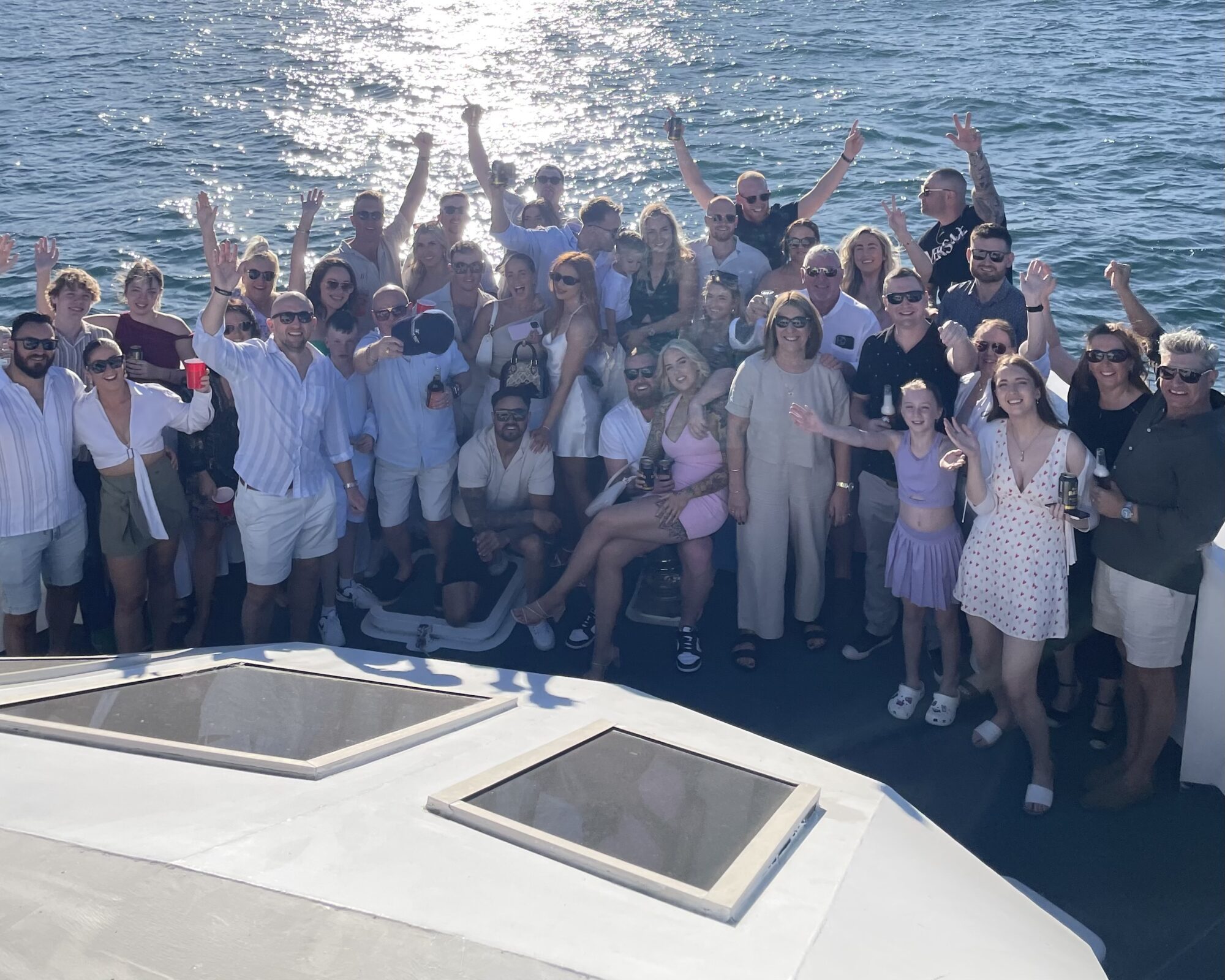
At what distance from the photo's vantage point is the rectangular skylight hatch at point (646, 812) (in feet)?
9.05

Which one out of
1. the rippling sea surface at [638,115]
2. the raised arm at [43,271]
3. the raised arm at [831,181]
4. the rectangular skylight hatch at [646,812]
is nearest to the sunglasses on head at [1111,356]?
the rectangular skylight hatch at [646,812]

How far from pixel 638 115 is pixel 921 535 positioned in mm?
18041

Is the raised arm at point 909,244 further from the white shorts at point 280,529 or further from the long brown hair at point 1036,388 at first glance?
the white shorts at point 280,529

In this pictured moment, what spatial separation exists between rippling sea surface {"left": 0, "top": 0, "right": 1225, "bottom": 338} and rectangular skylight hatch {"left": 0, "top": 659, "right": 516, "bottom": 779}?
11198mm

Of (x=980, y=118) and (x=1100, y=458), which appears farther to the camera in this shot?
(x=980, y=118)

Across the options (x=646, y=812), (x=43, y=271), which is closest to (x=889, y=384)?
(x=646, y=812)

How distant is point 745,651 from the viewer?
5996mm

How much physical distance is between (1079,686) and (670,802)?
3.14m

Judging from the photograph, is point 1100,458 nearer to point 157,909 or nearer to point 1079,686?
point 1079,686

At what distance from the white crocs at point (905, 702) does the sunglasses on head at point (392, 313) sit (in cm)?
310

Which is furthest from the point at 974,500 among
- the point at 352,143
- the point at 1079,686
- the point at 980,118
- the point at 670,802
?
the point at 352,143

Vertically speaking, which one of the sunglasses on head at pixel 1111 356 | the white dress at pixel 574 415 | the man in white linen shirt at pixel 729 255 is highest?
the man in white linen shirt at pixel 729 255

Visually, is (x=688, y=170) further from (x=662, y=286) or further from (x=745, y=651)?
(x=745, y=651)

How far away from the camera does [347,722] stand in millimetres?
3559
